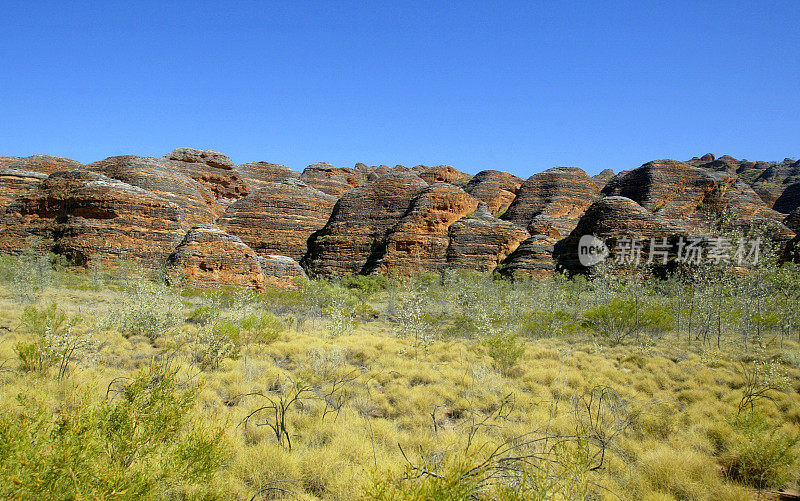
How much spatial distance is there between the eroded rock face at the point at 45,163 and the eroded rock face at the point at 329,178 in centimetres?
2373

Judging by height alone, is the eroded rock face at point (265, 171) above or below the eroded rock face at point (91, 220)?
above

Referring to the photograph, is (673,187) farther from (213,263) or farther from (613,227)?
(213,263)

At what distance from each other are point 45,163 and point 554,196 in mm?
53527

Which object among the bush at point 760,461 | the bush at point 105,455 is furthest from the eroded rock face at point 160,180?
the bush at point 760,461

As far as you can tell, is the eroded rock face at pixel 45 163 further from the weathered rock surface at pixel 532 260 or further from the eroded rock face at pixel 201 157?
the weathered rock surface at pixel 532 260

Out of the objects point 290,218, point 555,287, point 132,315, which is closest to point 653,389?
point 132,315

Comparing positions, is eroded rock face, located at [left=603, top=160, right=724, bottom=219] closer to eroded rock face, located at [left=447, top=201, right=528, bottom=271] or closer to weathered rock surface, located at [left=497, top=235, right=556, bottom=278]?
weathered rock surface, located at [left=497, top=235, right=556, bottom=278]

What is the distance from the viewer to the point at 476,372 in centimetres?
660

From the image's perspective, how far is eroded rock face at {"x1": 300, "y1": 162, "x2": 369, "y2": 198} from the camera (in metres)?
45.5

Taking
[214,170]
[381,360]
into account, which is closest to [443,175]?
[214,170]

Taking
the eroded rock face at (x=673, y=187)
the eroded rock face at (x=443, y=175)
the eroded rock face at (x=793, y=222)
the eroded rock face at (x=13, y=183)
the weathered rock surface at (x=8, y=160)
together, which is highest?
the eroded rock face at (x=443, y=175)

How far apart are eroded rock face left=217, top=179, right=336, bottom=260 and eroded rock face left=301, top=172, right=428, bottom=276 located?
1.13 meters

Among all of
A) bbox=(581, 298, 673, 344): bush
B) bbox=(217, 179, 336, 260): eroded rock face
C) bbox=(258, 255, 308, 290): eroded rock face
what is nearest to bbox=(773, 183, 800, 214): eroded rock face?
bbox=(581, 298, 673, 344): bush

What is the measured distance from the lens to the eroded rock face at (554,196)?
3691 cm
